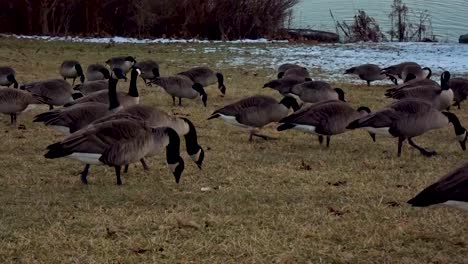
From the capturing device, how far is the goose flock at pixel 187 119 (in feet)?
22.1

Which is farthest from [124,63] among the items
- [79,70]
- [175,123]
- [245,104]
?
[175,123]

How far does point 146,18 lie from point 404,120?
916 inches

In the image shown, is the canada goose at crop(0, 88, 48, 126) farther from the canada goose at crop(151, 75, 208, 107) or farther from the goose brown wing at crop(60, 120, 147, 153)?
the goose brown wing at crop(60, 120, 147, 153)

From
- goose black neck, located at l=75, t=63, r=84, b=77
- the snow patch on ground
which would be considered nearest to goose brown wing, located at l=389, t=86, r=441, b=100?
the snow patch on ground

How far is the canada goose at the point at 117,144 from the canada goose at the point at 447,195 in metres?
2.92

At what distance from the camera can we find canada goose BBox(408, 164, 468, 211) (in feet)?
15.7

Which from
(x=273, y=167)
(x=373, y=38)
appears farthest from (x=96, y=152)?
(x=373, y=38)

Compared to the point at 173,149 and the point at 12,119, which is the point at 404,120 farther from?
the point at 12,119

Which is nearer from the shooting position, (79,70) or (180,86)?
(180,86)

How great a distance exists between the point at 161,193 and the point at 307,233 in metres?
1.88

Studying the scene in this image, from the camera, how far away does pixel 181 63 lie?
2094cm

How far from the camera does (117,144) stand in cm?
686


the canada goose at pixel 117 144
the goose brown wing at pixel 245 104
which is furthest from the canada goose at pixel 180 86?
the canada goose at pixel 117 144

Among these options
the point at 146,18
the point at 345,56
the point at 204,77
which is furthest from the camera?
the point at 146,18
